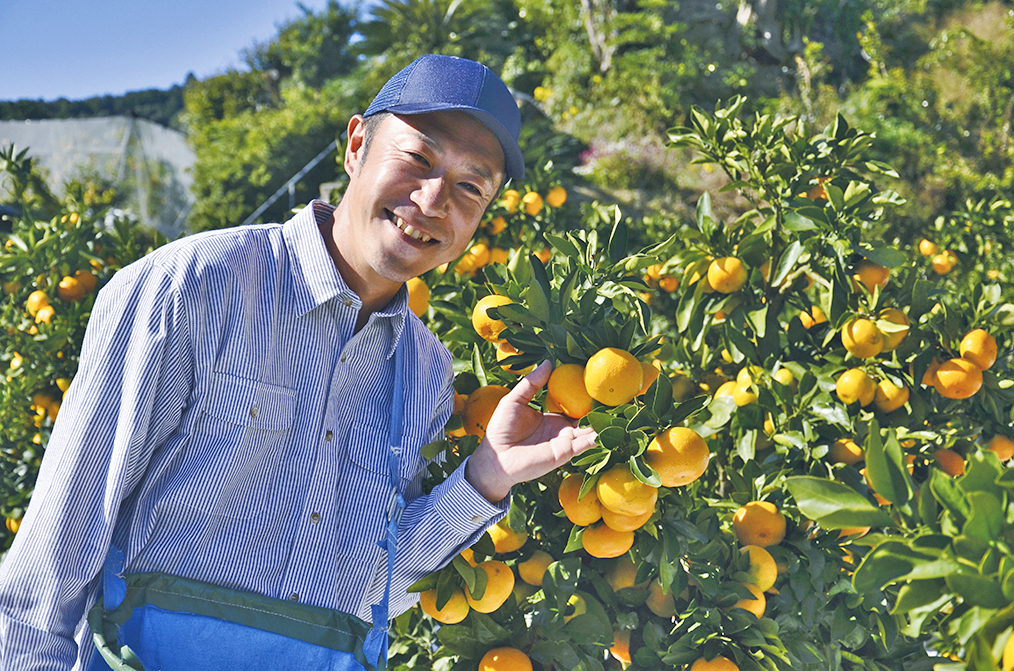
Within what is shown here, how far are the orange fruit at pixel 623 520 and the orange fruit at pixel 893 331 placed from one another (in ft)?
2.30

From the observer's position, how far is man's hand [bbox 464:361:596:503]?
1038mm

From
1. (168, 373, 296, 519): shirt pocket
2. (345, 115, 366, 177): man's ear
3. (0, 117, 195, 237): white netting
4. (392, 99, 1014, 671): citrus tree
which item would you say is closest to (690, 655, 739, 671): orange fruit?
(392, 99, 1014, 671): citrus tree

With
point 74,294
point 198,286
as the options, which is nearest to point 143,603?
point 198,286

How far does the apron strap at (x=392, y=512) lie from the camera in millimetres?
1028

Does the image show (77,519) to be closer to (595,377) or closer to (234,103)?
(595,377)

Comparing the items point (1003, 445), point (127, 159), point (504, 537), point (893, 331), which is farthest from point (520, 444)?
point (127, 159)

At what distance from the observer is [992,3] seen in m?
9.09

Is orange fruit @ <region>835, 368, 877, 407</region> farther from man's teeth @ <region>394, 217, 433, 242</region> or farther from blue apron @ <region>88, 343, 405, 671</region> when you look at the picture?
blue apron @ <region>88, 343, 405, 671</region>

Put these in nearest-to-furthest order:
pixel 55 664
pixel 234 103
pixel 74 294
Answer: pixel 55 664 → pixel 74 294 → pixel 234 103

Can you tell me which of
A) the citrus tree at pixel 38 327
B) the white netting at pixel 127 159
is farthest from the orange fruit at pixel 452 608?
the white netting at pixel 127 159

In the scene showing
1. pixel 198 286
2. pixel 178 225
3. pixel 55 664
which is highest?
pixel 198 286

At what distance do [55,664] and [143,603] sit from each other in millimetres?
127

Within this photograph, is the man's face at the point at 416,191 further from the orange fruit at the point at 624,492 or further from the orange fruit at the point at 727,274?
the orange fruit at the point at 727,274

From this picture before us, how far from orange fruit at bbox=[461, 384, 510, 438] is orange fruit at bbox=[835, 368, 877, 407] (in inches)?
26.8
